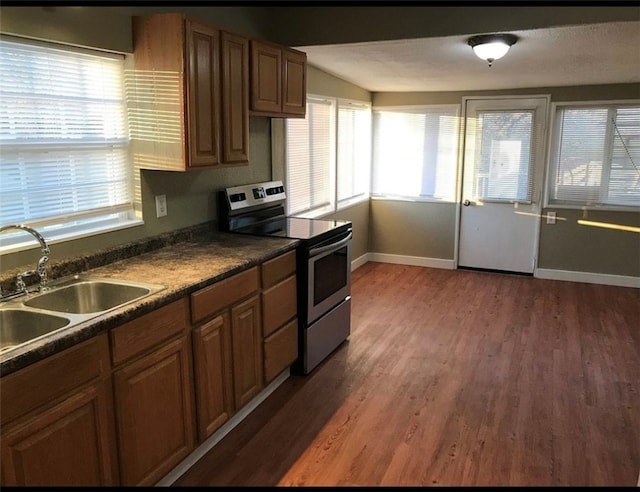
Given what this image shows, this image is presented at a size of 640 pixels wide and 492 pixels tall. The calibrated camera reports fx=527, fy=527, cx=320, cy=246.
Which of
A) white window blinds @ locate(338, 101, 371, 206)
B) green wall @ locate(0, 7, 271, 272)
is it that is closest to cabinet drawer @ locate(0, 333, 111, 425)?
green wall @ locate(0, 7, 271, 272)

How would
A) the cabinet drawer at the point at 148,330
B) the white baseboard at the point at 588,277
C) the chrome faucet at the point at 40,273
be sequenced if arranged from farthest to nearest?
the white baseboard at the point at 588,277, the chrome faucet at the point at 40,273, the cabinet drawer at the point at 148,330

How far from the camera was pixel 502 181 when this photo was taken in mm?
5855

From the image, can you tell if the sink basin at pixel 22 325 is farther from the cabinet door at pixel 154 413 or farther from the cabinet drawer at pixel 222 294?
the cabinet drawer at pixel 222 294

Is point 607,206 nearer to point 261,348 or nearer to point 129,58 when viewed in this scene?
point 261,348

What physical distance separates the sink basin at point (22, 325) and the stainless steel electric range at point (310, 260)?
5.10 ft

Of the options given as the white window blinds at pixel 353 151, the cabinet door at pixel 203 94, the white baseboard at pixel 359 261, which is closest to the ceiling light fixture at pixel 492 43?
the cabinet door at pixel 203 94

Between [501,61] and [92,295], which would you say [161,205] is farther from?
[501,61]

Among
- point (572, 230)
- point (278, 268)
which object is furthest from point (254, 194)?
point (572, 230)

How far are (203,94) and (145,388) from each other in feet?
4.98

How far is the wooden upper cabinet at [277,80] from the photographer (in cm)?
320

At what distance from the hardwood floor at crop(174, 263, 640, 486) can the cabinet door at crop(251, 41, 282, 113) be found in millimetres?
1761

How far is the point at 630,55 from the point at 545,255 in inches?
101

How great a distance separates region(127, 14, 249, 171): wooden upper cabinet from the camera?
2609mm

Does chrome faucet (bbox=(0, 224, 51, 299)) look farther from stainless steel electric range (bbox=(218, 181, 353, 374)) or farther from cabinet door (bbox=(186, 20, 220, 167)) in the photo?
stainless steel electric range (bbox=(218, 181, 353, 374))
